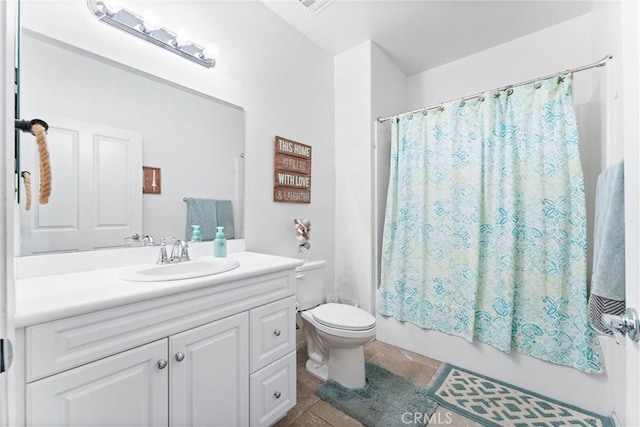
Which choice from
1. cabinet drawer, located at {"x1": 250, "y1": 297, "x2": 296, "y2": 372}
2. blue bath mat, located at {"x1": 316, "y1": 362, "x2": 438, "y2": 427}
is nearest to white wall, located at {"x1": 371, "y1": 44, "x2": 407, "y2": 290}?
blue bath mat, located at {"x1": 316, "y1": 362, "x2": 438, "y2": 427}

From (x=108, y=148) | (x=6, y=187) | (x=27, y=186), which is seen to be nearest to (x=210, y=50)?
(x=108, y=148)

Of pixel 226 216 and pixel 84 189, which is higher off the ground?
pixel 84 189

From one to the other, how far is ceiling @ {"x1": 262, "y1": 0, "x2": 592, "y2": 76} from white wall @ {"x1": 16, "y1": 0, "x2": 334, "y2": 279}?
0.53 feet

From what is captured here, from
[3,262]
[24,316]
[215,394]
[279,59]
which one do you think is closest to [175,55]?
[279,59]

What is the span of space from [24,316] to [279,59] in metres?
1.96

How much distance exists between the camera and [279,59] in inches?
78.4

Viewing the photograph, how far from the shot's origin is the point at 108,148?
1235mm

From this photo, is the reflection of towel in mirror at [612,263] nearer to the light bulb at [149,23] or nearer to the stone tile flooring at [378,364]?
the stone tile flooring at [378,364]

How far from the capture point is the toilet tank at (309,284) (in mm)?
1805

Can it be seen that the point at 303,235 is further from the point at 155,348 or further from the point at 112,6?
the point at 112,6

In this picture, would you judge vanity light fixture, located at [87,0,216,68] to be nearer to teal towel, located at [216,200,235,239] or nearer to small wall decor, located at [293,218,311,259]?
teal towel, located at [216,200,235,239]

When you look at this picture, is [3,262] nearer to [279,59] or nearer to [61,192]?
[61,192]

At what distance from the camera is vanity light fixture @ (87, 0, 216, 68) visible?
3.92ft

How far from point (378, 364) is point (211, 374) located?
1299mm
